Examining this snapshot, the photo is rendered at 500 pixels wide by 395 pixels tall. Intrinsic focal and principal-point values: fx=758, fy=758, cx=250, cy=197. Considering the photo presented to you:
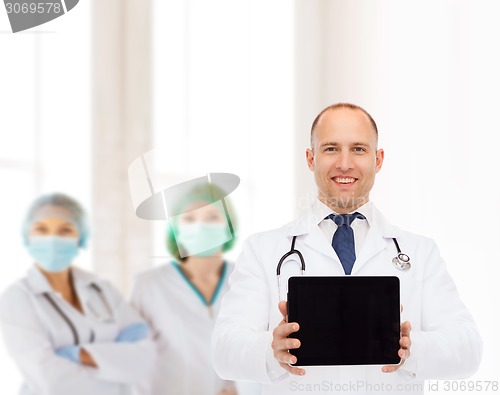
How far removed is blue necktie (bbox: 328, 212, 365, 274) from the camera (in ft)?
4.74

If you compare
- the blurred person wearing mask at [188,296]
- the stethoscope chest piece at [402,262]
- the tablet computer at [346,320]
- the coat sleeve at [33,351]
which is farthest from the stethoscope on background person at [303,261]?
the blurred person wearing mask at [188,296]

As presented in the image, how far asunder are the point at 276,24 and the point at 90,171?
4.45 ft

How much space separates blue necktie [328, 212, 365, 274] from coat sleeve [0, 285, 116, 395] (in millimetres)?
1140

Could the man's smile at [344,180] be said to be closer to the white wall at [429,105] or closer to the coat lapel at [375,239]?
the coat lapel at [375,239]

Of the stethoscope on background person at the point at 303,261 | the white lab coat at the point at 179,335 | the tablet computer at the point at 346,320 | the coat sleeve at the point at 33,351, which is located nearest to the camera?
the tablet computer at the point at 346,320

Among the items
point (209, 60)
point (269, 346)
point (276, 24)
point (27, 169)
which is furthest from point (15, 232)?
point (276, 24)

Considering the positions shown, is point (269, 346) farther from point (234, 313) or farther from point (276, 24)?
point (276, 24)

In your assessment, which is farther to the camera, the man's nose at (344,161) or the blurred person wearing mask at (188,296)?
the blurred person wearing mask at (188,296)

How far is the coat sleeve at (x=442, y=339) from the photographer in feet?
4.33

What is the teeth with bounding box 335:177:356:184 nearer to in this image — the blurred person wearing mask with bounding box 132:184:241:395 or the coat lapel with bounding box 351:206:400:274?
the coat lapel with bounding box 351:206:400:274

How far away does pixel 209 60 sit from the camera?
3240 millimetres

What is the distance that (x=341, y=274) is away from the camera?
1430mm

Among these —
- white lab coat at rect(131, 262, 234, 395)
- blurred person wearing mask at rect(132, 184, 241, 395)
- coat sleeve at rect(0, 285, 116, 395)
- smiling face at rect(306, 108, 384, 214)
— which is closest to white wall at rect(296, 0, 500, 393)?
blurred person wearing mask at rect(132, 184, 241, 395)

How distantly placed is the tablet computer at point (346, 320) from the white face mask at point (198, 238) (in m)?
1.40
